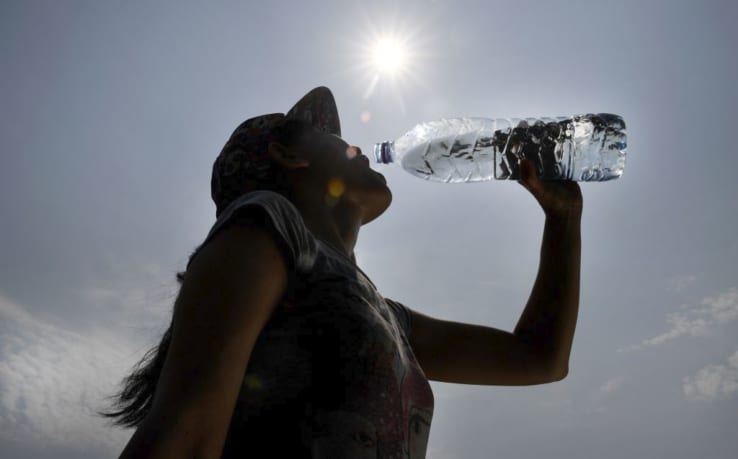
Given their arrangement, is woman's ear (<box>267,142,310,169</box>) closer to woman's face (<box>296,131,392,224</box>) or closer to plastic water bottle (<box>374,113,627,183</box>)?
woman's face (<box>296,131,392,224</box>)

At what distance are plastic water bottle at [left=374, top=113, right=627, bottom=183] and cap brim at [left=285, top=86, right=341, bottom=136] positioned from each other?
73cm

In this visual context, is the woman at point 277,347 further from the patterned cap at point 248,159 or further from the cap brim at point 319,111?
the cap brim at point 319,111

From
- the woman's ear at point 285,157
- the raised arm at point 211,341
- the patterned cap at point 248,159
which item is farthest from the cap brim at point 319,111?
the raised arm at point 211,341

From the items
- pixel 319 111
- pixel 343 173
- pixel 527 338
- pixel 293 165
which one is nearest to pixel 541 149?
pixel 527 338

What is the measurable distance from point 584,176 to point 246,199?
2917mm

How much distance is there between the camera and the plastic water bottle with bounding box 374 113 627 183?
11.6ft

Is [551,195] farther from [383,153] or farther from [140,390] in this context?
[140,390]

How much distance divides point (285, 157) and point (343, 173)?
0.99ft

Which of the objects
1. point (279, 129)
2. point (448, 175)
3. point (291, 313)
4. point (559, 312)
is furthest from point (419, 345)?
point (448, 175)

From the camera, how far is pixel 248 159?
2354 mm

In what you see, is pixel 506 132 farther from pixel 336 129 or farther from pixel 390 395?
pixel 390 395

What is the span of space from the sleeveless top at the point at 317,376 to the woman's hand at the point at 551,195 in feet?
4.83

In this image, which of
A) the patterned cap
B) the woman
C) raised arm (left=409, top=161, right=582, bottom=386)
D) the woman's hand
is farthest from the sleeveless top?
the woman's hand

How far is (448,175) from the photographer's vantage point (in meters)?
4.05
